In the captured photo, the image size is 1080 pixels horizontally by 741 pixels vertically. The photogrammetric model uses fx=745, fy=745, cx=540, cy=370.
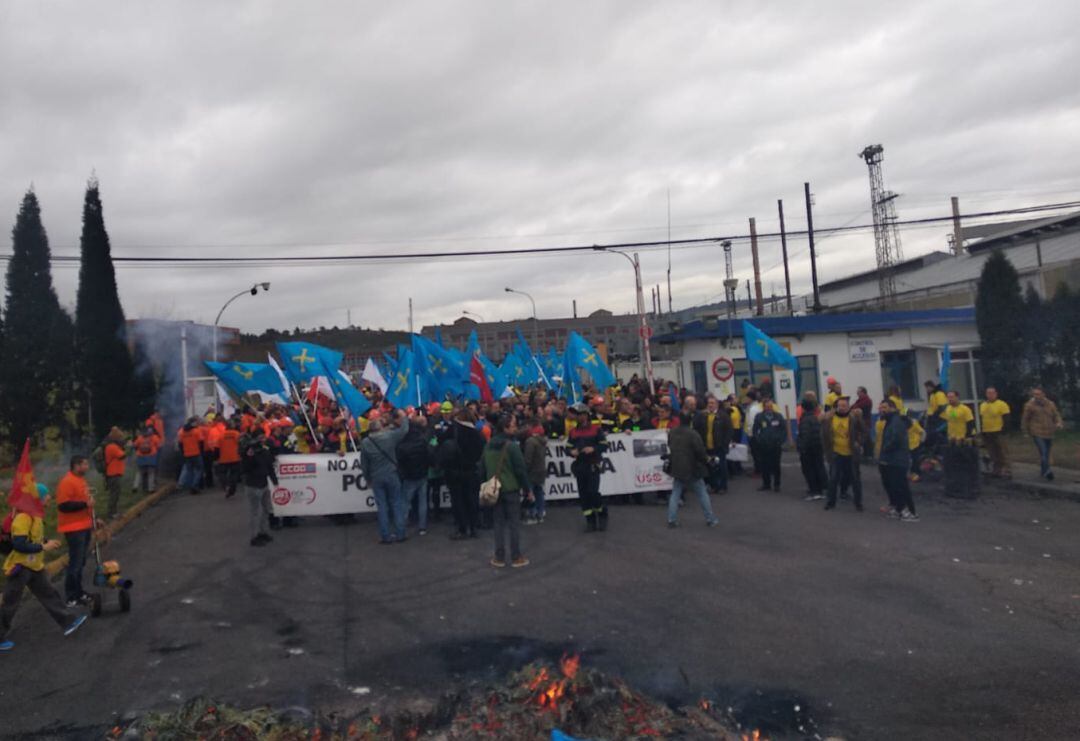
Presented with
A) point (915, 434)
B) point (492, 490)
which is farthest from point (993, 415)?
point (492, 490)

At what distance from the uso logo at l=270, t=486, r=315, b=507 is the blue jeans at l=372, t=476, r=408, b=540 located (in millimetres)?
1864

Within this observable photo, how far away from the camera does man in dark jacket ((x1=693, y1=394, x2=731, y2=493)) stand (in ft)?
42.5

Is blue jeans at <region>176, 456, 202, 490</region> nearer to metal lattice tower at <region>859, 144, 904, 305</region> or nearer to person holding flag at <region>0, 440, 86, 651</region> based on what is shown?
person holding flag at <region>0, 440, 86, 651</region>

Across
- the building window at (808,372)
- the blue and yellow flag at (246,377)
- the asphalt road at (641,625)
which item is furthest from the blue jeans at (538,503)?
the building window at (808,372)

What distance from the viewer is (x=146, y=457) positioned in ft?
47.1

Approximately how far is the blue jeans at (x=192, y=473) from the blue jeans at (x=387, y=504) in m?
6.53

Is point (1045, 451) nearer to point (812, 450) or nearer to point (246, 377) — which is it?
point (812, 450)

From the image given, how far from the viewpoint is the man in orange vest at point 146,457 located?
14.3 m

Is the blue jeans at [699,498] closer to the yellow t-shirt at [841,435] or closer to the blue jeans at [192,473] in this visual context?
the yellow t-shirt at [841,435]

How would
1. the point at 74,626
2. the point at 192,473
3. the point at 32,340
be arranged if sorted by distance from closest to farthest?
the point at 74,626
the point at 192,473
the point at 32,340

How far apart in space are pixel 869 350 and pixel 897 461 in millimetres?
13120

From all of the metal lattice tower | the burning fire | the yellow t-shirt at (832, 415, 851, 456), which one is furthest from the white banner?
the metal lattice tower

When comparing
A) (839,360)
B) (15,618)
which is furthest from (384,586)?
(839,360)

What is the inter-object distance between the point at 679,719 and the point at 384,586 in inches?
171
